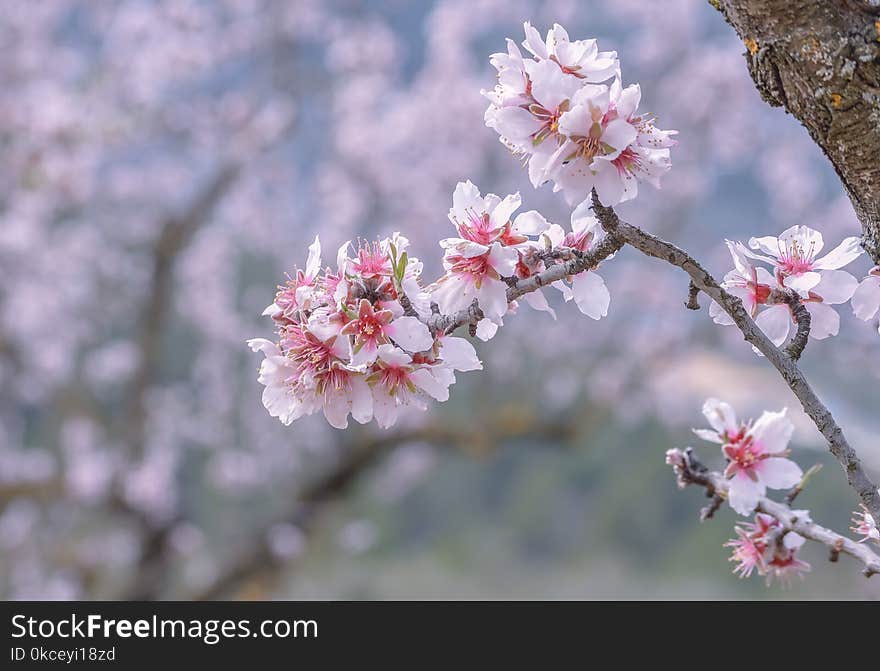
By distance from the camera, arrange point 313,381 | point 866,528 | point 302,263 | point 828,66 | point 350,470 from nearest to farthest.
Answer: point 828,66, point 313,381, point 866,528, point 350,470, point 302,263

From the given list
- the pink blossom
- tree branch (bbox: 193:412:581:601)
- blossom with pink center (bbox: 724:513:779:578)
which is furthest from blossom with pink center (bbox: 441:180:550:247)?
tree branch (bbox: 193:412:581:601)

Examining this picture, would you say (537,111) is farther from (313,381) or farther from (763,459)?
(763,459)

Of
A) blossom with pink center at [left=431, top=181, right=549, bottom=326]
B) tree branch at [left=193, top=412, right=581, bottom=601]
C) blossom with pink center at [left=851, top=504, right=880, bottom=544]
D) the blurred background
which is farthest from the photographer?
A: the blurred background

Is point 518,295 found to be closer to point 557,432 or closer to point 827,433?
point 827,433

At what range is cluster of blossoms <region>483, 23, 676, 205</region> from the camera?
87 cm

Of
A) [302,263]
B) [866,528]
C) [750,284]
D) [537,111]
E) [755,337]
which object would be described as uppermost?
[302,263]

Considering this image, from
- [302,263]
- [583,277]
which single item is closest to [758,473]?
[583,277]

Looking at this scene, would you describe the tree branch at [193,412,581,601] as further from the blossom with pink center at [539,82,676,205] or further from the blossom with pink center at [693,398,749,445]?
the blossom with pink center at [539,82,676,205]

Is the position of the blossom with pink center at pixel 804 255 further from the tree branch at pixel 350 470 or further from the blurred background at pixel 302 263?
the tree branch at pixel 350 470

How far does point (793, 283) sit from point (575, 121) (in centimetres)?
33

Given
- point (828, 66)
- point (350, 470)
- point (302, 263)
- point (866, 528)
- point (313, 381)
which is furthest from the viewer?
point (302, 263)

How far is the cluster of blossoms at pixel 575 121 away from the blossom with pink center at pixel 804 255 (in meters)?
0.19

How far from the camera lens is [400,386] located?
0.96m

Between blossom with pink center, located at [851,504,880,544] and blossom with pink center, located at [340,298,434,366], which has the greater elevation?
blossom with pink center, located at [340,298,434,366]
